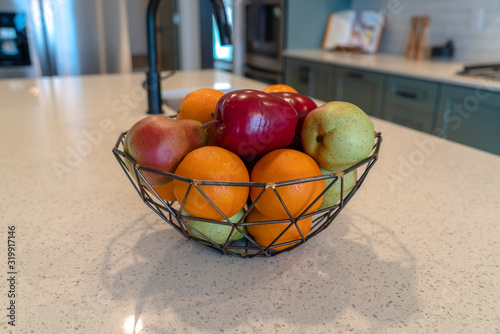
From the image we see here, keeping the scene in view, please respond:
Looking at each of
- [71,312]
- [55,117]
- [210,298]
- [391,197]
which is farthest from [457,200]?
[55,117]

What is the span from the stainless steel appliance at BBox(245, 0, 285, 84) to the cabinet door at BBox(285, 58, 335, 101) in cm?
16

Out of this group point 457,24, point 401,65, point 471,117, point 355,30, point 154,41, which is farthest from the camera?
point 355,30

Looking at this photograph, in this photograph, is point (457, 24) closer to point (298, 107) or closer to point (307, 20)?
point (307, 20)

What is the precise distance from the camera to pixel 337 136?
44 cm

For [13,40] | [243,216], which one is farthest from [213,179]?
[13,40]

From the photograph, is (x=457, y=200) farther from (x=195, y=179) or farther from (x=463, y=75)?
(x=463, y=75)

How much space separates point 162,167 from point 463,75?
6.72 ft

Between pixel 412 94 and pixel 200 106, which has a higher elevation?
pixel 200 106

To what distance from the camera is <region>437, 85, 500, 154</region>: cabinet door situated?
188 centimetres

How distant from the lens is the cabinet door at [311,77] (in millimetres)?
2840

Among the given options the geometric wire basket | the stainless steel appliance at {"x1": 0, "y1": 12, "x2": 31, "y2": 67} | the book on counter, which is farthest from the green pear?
the stainless steel appliance at {"x1": 0, "y1": 12, "x2": 31, "y2": 67}

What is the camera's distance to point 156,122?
46 cm

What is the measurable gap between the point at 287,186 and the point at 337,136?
84 millimetres

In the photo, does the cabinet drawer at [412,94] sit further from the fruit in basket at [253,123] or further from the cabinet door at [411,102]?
the fruit in basket at [253,123]
